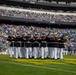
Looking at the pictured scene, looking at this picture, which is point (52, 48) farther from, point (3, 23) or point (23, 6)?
point (23, 6)

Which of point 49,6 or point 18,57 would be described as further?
point 49,6

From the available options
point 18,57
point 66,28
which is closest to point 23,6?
point 66,28

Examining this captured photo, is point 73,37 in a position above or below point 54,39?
below

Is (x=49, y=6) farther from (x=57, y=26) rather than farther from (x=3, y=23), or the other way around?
(x=3, y=23)

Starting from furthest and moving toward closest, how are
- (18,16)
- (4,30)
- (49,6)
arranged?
(49,6)
(18,16)
(4,30)

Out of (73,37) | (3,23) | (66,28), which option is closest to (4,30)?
(3,23)

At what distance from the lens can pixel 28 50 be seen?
21375 mm

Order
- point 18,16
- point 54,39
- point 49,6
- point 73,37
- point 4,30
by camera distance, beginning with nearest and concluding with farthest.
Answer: point 54,39
point 4,30
point 73,37
point 18,16
point 49,6

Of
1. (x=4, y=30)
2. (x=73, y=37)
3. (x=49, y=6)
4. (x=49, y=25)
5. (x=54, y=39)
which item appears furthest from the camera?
(x=49, y=6)

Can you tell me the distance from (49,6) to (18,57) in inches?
1364

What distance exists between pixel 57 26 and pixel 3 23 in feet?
37.6

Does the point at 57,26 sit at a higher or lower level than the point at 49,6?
lower

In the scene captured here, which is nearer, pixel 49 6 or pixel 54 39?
pixel 54 39

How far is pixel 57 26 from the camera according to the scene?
53.1 meters
